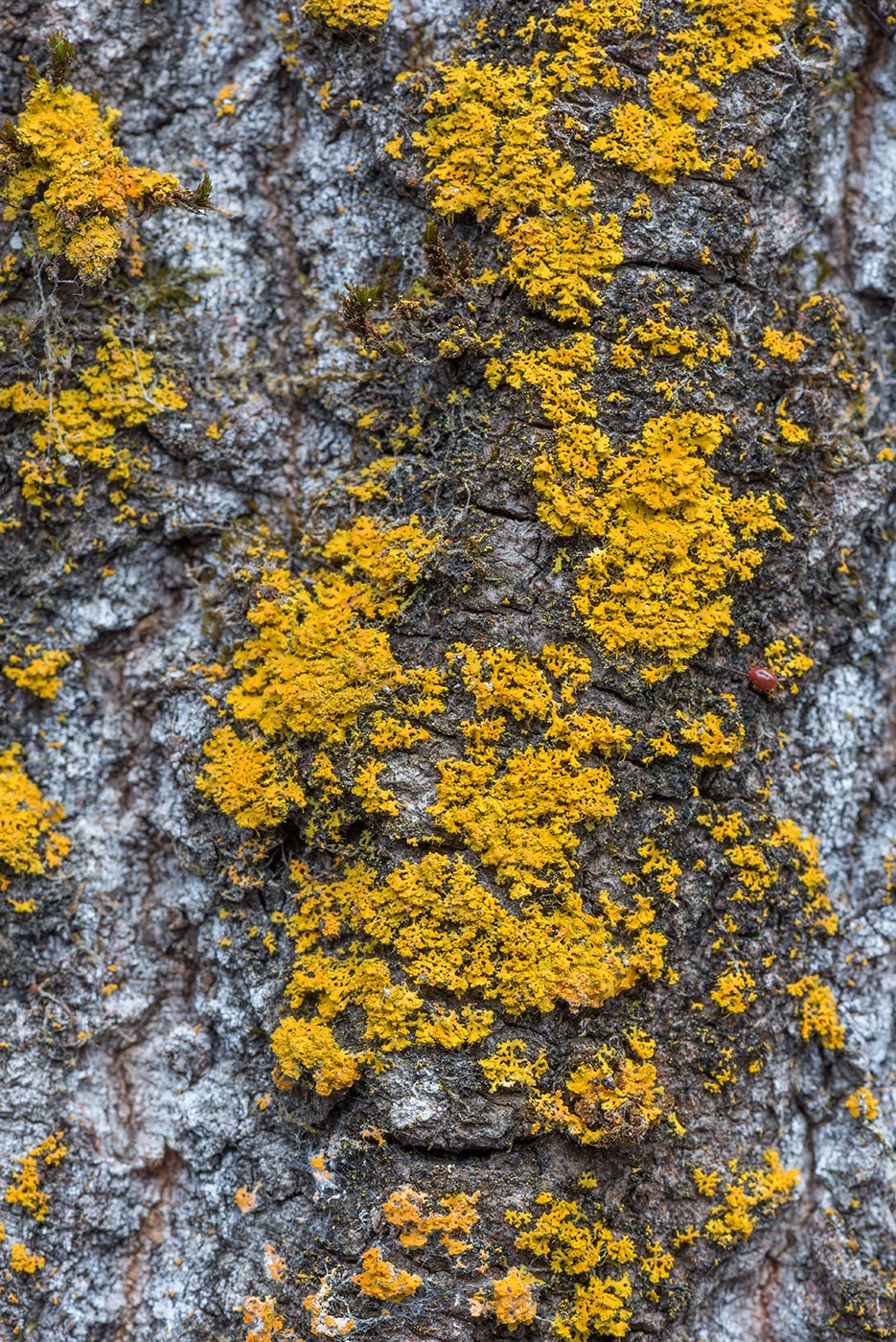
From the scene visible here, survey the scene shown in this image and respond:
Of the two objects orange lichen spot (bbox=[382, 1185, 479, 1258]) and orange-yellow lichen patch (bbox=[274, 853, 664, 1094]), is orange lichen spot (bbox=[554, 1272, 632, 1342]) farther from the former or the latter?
orange-yellow lichen patch (bbox=[274, 853, 664, 1094])

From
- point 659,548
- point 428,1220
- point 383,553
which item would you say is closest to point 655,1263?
point 428,1220

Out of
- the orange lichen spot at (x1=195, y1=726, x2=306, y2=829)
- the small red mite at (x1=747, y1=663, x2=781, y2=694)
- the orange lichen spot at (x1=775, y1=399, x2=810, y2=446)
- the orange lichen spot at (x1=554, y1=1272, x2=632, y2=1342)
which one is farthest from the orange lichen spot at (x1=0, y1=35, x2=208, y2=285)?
the orange lichen spot at (x1=554, y1=1272, x2=632, y2=1342)

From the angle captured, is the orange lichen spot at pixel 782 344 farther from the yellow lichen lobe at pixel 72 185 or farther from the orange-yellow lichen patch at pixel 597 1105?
the orange-yellow lichen patch at pixel 597 1105

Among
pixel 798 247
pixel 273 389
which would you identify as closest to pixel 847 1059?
pixel 798 247

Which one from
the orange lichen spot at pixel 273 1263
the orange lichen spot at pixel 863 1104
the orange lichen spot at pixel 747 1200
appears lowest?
the orange lichen spot at pixel 273 1263

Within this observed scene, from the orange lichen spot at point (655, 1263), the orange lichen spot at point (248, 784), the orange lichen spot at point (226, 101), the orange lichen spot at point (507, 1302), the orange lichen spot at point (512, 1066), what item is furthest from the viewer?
the orange lichen spot at point (226, 101)

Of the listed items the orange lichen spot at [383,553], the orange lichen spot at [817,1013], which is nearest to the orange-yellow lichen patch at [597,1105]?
the orange lichen spot at [817,1013]
